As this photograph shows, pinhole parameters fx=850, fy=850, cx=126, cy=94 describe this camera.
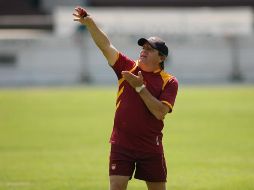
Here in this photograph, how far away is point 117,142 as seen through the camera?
9297 mm

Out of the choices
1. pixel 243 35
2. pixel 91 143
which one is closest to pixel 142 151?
pixel 91 143

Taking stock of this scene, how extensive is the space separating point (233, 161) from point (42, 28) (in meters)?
34.3

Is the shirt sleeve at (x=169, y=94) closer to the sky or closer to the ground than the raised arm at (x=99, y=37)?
closer to the ground

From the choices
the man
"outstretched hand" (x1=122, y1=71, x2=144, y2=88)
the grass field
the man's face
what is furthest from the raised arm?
the grass field

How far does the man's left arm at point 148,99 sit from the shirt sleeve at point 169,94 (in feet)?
0.24

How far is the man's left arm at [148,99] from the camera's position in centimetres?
884

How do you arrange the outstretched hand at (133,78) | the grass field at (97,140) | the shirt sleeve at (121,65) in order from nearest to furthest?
1. the outstretched hand at (133,78)
2. the shirt sleeve at (121,65)
3. the grass field at (97,140)

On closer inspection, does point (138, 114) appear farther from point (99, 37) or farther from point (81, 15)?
point (81, 15)

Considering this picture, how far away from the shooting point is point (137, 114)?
30.4 feet

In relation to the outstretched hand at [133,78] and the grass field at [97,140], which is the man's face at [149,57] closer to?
the outstretched hand at [133,78]

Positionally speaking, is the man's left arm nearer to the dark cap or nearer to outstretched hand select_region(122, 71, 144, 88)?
outstretched hand select_region(122, 71, 144, 88)

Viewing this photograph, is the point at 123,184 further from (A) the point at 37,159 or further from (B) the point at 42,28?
(B) the point at 42,28

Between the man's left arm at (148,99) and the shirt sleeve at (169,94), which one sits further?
the shirt sleeve at (169,94)

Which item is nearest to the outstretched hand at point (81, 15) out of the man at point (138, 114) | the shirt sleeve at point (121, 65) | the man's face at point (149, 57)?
the man at point (138, 114)
